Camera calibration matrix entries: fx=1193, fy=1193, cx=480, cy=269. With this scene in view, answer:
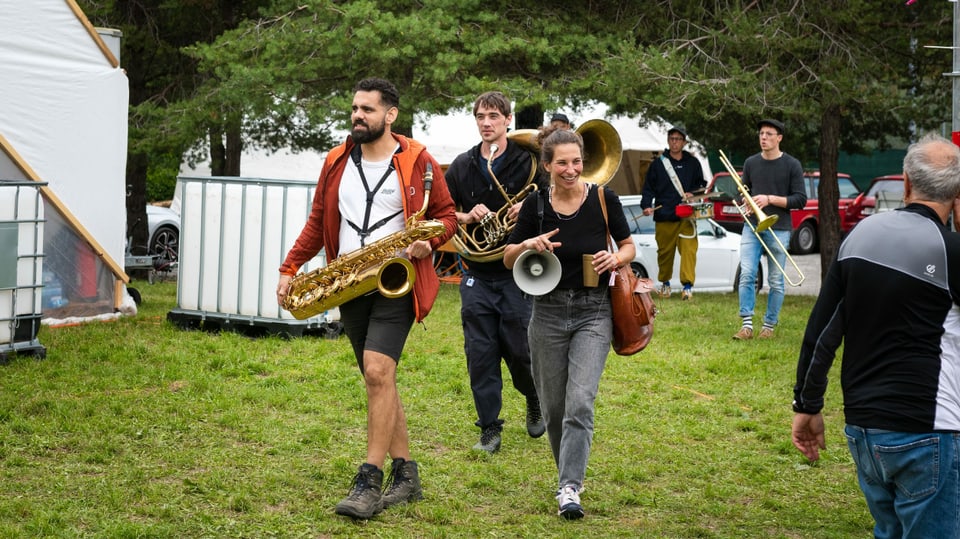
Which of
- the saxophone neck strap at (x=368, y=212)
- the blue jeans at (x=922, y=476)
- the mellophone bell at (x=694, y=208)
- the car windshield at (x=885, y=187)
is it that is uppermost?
the car windshield at (x=885, y=187)

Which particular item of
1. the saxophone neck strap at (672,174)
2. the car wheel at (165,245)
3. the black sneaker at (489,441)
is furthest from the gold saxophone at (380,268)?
the car wheel at (165,245)

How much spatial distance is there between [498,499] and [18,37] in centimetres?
778

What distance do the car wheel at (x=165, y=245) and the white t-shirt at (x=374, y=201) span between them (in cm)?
1335

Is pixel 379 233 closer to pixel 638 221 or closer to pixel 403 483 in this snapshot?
pixel 403 483

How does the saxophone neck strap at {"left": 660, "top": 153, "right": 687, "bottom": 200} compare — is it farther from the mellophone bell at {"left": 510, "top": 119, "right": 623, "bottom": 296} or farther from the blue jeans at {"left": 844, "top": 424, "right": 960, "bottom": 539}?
the blue jeans at {"left": 844, "top": 424, "right": 960, "bottom": 539}

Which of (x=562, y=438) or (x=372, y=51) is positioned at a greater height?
(x=372, y=51)

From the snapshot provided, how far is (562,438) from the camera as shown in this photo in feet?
18.7

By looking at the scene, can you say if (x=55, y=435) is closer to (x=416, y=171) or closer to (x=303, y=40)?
(x=416, y=171)

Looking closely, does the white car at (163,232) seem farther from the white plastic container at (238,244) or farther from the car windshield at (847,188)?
the car windshield at (847,188)

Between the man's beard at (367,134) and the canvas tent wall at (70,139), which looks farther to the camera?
the canvas tent wall at (70,139)

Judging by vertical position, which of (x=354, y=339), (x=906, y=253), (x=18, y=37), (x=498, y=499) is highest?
(x=18, y=37)

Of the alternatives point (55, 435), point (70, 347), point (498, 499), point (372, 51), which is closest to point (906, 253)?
point (498, 499)

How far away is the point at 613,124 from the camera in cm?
1888

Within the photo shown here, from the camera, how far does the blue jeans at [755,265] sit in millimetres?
11062
